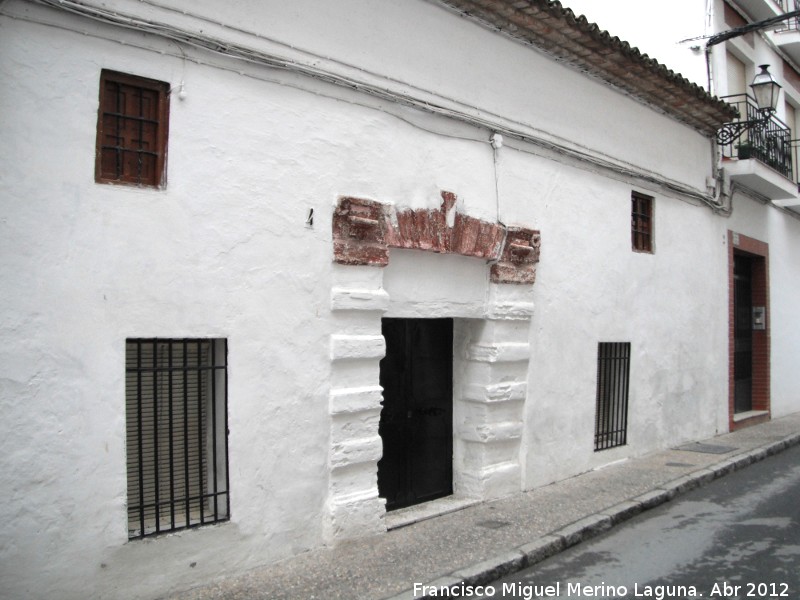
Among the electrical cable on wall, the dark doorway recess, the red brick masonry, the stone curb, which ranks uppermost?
the electrical cable on wall

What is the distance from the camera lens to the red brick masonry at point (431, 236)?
220 inches

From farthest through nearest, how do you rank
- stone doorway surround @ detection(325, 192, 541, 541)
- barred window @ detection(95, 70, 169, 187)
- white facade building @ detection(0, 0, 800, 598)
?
stone doorway surround @ detection(325, 192, 541, 541)
barred window @ detection(95, 70, 169, 187)
white facade building @ detection(0, 0, 800, 598)

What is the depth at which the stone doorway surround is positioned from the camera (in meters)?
5.55

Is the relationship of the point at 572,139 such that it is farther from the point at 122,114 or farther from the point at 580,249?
the point at 122,114

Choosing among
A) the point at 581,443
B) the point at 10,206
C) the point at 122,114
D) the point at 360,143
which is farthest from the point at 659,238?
the point at 10,206

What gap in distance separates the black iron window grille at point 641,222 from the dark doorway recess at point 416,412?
3508 mm

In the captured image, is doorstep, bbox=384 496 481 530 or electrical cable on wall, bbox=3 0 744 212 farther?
doorstep, bbox=384 496 481 530

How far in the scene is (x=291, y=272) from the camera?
5258 mm

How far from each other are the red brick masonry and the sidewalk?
217 centimetres

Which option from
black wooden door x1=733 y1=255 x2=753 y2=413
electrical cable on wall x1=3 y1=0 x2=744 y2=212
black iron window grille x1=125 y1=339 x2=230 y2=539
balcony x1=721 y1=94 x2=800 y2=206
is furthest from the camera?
black wooden door x1=733 y1=255 x2=753 y2=413

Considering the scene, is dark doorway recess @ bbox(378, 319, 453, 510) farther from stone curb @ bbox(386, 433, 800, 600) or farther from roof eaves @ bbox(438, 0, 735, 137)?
roof eaves @ bbox(438, 0, 735, 137)

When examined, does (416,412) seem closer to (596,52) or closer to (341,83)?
(341,83)

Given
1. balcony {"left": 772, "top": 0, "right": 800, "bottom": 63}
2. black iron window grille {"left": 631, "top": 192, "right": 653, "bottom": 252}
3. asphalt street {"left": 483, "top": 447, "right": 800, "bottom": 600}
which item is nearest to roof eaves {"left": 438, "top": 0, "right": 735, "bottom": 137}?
black iron window grille {"left": 631, "top": 192, "right": 653, "bottom": 252}

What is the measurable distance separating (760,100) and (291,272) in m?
8.44
